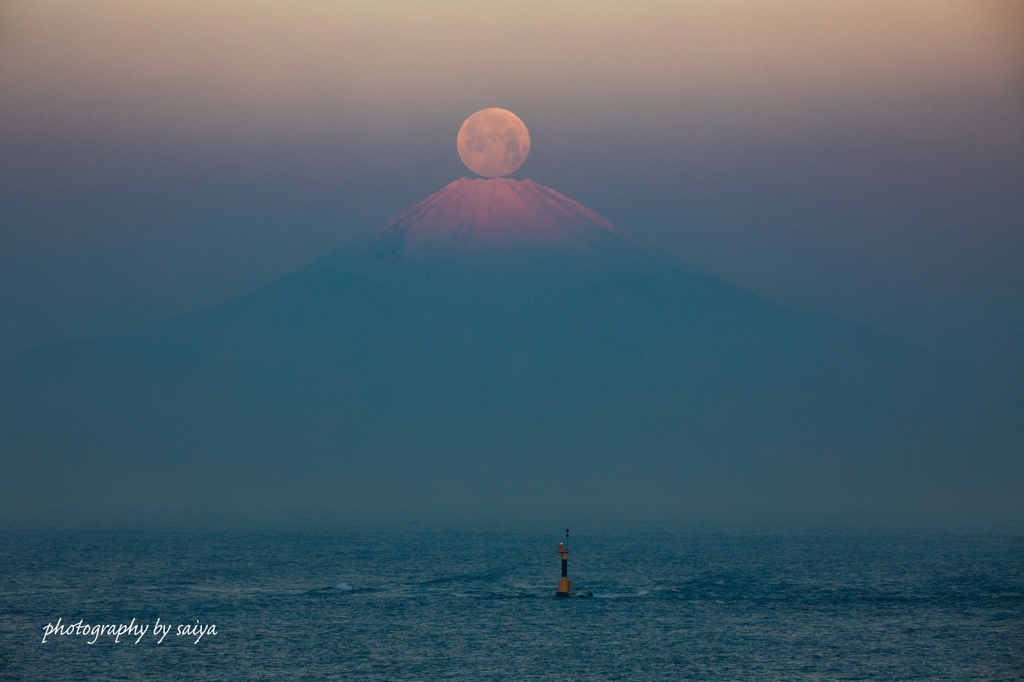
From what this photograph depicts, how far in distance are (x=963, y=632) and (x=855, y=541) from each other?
74329 millimetres

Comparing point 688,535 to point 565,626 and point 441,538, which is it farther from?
point 565,626

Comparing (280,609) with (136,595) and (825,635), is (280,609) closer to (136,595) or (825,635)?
(136,595)

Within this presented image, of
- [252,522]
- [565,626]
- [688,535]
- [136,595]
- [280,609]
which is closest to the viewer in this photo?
[565,626]

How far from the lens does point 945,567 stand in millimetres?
95250

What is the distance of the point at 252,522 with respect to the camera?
618 ft

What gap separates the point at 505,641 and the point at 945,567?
50.8 meters

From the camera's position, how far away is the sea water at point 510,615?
54375mm

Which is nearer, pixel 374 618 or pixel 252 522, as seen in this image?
pixel 374 618

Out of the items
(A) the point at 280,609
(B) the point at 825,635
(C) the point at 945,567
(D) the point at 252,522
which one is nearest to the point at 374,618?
(A) the point at 280,609

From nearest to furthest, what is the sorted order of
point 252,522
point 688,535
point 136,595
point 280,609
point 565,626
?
point 565,626 → point 280,609 → point 136,595 → point 688,535 → point 252,522

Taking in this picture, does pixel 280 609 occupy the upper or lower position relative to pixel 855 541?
lower

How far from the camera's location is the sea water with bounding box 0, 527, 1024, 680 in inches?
2141

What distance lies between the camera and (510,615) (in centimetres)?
6612

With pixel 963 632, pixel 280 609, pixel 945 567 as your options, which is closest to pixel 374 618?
pixel 280 609
